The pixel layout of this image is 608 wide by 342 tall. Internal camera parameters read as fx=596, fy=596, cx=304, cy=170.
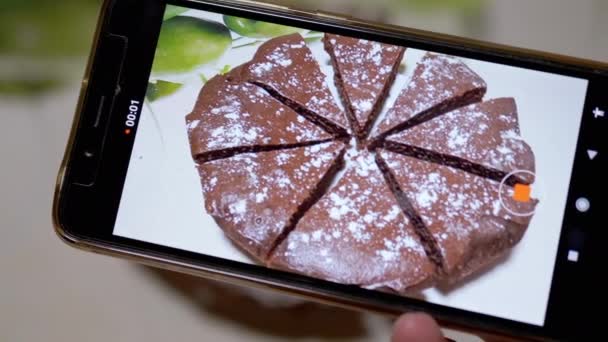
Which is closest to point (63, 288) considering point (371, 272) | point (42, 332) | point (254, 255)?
point (42, 332)

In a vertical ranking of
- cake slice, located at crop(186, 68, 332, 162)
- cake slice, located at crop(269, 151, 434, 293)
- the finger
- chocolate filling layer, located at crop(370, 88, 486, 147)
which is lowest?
the finger

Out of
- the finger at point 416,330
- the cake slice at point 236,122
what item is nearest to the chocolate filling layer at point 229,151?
the cake slice at point 236,122

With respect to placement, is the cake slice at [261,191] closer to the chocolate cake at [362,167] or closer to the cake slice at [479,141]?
the chocolate cake at [362,167]

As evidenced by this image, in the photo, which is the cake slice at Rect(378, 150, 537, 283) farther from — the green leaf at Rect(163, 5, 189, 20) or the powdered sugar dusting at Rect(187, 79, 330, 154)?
the green leaf at Rect(163, 5, 189, 20)

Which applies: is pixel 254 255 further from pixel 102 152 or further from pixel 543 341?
pixel 543 341

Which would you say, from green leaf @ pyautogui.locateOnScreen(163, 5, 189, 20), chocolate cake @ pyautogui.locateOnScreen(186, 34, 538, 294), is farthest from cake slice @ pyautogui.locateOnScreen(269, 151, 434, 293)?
green leaf @ pyautogui.locateOnScreen(163, 5, 189, 20)

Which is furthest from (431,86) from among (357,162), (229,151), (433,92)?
(229,151)

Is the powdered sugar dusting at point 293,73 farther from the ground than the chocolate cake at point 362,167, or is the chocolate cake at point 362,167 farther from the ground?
the powdered sugar dusting at point 293,73
